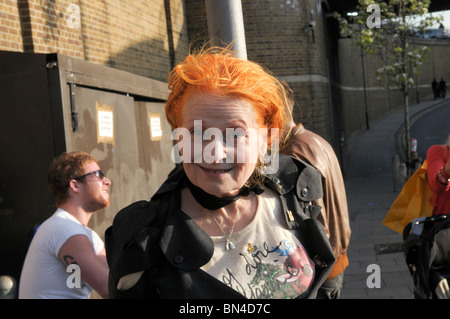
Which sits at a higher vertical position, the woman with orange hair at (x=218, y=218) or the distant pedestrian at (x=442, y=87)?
the distant pedestrian at (x=442, y=87)

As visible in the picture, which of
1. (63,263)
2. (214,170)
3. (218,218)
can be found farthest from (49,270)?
(214,170)

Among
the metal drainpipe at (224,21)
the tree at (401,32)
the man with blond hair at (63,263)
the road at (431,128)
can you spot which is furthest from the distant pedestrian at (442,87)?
the man with blond hair at (63,263)

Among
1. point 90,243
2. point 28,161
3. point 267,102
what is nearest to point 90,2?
point 28,161

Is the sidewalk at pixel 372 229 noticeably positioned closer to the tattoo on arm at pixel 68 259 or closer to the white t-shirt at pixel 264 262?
the white t-shirt at pixel 264 262

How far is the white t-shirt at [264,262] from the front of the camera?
1.53m

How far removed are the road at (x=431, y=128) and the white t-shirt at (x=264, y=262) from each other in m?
18.4

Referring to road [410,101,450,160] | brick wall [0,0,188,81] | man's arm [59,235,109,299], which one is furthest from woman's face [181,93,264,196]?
road [410,101,450,160]

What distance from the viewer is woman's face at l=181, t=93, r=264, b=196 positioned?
4.99 ft

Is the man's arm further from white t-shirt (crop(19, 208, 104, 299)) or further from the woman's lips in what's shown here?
the woman's lips

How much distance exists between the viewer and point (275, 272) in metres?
1.56

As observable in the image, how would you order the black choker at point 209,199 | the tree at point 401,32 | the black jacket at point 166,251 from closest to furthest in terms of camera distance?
A: the black jacket at point 166,251 < the black choker at point 209,199 < the tree at point 401,32

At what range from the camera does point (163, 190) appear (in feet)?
5.25
